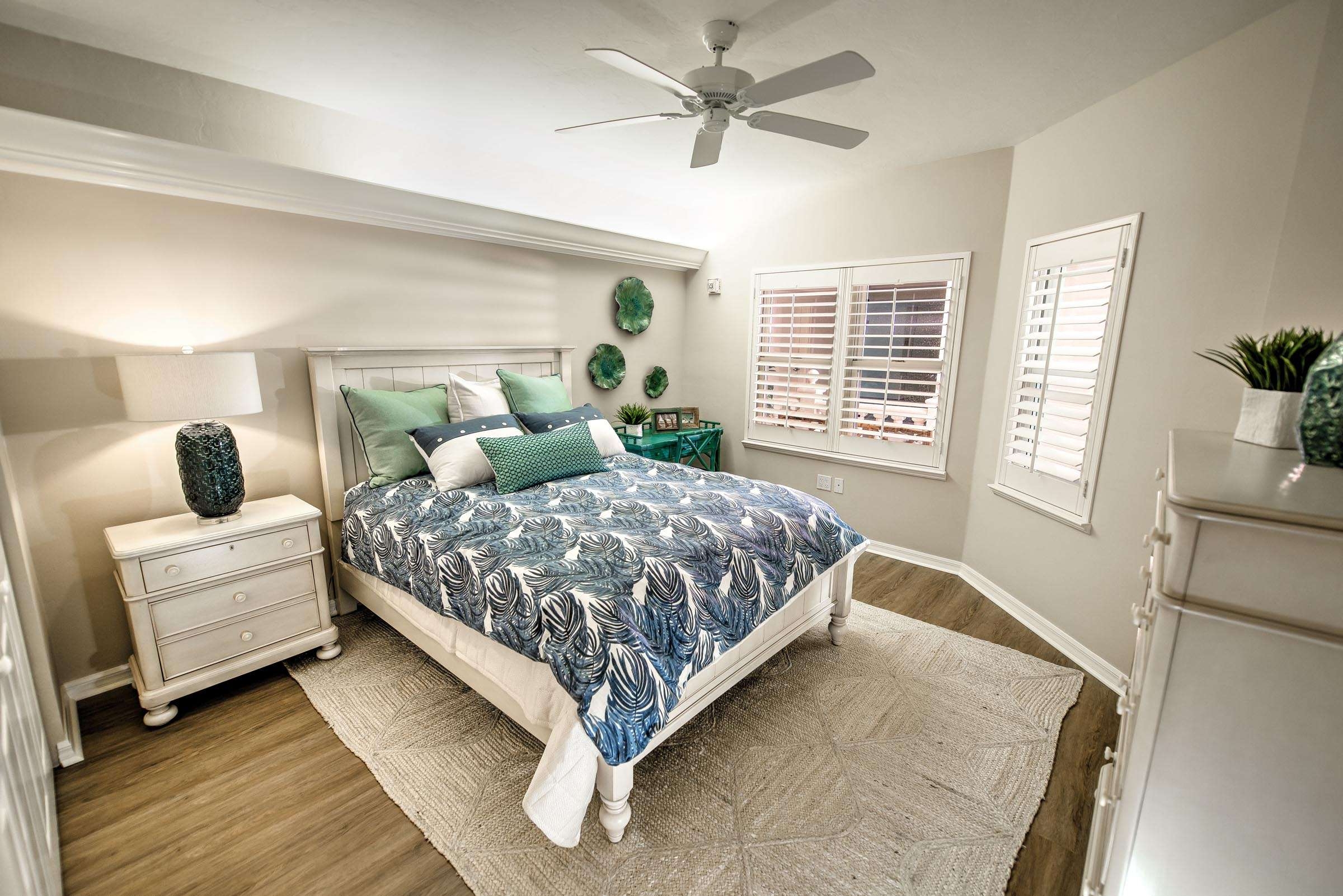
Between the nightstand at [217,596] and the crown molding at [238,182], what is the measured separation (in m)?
1.35

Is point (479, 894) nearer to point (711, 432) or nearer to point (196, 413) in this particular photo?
point (196, 413)

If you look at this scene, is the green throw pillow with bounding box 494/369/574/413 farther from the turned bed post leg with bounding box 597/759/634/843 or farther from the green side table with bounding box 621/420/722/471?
the turned bed post leg with bounding box 597/759/634/843

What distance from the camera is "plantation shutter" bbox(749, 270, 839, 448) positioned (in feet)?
13.1

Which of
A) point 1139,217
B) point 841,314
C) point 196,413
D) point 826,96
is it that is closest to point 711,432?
point 841,314

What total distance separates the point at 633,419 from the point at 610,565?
2359 mm

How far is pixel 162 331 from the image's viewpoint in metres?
2.39

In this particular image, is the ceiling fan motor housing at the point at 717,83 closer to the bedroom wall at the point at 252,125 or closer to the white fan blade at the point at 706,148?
the white fan blade at the point at 706,148

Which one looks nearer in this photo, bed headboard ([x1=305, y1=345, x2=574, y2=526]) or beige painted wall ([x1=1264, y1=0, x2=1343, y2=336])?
beige painted wall ([x1=1264, y1=0, x2=1343, y2=336])

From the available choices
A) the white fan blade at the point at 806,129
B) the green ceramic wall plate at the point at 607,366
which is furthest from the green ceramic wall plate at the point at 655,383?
the white fan blade at the point at 806,129

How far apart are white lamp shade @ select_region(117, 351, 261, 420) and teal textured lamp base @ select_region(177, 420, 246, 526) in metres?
0.15

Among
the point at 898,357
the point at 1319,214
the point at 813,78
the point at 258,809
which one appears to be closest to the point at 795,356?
the point at 898,357

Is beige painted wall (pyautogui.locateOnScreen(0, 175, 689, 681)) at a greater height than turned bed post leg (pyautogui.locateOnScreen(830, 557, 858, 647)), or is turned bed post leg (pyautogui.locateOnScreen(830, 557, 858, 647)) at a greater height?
beige painted wall (pyautogui.locateOnScreen(0, 175, 689, 681))

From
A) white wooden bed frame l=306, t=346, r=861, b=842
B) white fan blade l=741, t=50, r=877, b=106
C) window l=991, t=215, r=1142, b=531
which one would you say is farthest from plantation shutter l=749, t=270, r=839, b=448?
white fan blade l=741, t=50, r=877, b=106

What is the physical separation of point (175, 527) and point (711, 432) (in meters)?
3.27
